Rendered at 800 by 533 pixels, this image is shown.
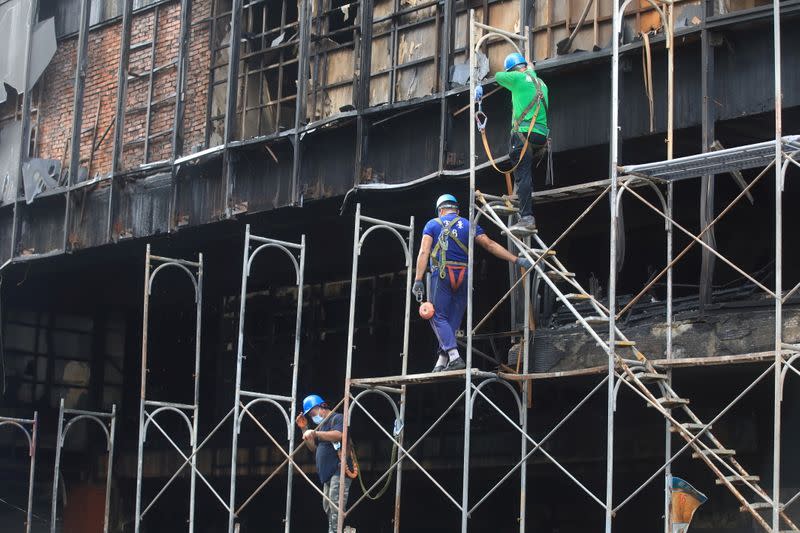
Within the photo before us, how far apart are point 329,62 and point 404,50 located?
1499 mm

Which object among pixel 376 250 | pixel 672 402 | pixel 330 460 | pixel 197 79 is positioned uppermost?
pixel 197 79

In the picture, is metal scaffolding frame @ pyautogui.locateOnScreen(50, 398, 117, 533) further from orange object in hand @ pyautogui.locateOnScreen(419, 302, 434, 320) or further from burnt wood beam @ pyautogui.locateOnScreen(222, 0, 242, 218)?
orange object in hand @ pyautogui.locateOnScreen(419, 302, 434, 320)

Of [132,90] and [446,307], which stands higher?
[132,90]

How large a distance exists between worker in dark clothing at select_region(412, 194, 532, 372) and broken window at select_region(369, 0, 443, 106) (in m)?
2.71

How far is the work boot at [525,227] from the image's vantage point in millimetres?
15555

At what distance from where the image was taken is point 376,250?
71.7ft

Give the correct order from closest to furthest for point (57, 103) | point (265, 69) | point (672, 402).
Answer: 1. point (672, 402)
2. point (265, 69)
3. point (57, 103)

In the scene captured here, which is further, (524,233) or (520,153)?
(520,153)

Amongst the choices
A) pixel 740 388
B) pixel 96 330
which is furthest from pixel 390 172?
pixel 96 330

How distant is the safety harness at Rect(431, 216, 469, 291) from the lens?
16125mm

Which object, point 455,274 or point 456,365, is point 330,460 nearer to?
point 456,365

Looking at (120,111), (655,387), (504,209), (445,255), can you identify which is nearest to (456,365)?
(445,255)

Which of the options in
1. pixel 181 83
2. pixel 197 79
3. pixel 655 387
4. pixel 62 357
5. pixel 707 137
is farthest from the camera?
pixel 62 357

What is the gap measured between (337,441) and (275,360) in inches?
265
